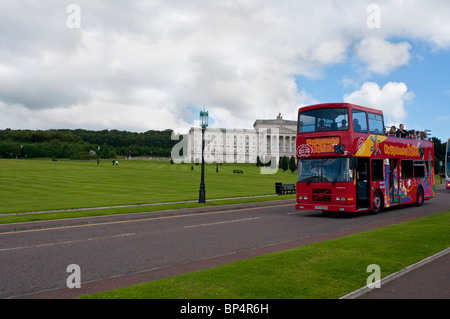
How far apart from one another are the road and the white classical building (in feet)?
456

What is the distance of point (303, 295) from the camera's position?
5.88 metres

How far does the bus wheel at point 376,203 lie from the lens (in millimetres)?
18859

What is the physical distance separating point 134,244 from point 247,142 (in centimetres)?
15359

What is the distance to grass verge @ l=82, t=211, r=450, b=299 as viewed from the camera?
236 inches

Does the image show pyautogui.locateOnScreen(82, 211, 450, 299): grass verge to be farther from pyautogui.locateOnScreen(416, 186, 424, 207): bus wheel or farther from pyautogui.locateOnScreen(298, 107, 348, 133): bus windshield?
pyautogui.locateOnScreen(416, 186, 424, 207): bus wheel

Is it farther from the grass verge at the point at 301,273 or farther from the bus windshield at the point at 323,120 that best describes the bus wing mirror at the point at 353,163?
the grass verge at the point at 301,273

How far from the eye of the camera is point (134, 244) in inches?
428

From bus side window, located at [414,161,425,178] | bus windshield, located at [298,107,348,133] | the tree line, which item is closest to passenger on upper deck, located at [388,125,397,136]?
bus side window, located at [414,161,425,178]

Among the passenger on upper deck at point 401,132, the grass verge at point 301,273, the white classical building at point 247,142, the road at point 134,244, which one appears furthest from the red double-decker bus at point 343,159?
the white classical building at point 247,142

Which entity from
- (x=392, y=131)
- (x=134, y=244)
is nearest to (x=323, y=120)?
(x=392, y=131)

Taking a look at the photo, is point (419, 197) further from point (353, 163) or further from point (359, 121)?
point (353, 163)
